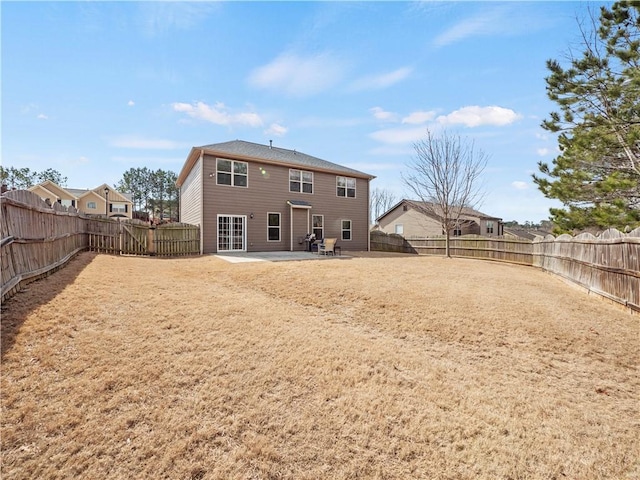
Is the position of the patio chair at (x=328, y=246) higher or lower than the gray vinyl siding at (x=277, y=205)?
lower

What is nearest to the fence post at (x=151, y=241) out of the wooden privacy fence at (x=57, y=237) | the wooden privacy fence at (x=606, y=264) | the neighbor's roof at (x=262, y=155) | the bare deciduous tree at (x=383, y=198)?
the wooden privacy fence at (x=57, y=237)

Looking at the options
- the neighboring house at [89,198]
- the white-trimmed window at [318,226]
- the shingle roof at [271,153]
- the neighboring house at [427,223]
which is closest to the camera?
the shingle roof at [271,153]

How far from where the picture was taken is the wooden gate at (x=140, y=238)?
12148 millimetres

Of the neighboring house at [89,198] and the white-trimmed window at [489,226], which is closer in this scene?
the white-trimmed window at [489,226]

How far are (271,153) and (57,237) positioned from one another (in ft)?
40.2

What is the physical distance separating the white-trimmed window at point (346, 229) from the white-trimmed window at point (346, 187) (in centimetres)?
175

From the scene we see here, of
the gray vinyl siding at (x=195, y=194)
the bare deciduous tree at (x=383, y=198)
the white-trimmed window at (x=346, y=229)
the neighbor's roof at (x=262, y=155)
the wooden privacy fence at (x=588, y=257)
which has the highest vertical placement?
the bare deciduous tree at (x=383, y=198)

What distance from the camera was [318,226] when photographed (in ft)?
59.4

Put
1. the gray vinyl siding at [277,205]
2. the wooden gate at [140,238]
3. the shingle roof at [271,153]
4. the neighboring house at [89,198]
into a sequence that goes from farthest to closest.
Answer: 1. the neighboring house at [89,198]
2. the shingle roof at [271,153]
3. the gray vinyl siding at [277,205]
4. the wooden gate at [140,238]

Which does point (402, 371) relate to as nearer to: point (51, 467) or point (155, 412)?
point (155, 412)

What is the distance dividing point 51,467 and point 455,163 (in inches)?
756

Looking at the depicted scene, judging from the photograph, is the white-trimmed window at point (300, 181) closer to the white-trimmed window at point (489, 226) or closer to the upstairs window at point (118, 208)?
the white-trimmed window at point (489, 226)

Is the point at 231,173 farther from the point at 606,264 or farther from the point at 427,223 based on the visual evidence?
the point at 427,223

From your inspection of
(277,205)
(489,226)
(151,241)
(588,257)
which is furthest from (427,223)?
(151,241)
